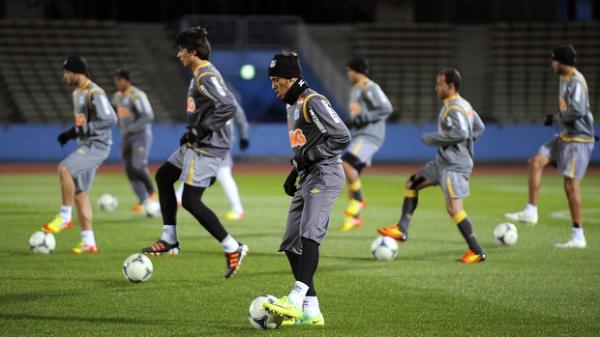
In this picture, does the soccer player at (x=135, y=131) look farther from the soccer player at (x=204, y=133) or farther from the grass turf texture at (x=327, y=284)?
the soccer player at (x=204, y=133)

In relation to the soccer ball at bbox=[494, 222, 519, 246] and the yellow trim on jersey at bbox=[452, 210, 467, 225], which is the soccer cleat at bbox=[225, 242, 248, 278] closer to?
Answer: the yellow trim on jersey at bbox=[452, 210, 467, 225]

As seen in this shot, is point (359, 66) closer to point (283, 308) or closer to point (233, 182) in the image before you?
point (233, 182)

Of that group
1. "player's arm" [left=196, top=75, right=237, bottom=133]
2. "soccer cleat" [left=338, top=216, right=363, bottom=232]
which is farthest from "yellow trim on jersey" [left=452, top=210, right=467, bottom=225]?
"soccer cleat" [left=338, top=216, right=363, bottom=232]

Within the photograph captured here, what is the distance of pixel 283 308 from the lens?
7750mm

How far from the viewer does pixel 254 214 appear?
17.9 meters

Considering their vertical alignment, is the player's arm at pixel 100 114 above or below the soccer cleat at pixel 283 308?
above

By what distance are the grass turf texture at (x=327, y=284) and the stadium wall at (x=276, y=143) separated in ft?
51.2

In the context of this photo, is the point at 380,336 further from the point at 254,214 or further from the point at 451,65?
the point at 451,65

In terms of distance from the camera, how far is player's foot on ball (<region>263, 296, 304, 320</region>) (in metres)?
7.73

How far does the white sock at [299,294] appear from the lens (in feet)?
25.7

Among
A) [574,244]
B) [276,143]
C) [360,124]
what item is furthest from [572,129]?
[276,143]

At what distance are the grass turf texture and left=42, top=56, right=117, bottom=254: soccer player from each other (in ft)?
1.66

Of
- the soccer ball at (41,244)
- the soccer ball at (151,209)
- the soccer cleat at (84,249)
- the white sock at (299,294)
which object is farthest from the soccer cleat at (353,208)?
the white sock at (299,294)

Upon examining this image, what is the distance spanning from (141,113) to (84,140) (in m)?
4.99
